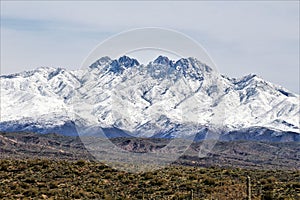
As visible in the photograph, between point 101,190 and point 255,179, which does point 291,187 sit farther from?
point 101,190

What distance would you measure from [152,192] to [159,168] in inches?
657

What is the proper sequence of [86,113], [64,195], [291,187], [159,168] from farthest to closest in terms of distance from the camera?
[159,168], [86,113], [291,187], [64,195]

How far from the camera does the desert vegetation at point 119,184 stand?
5738cm

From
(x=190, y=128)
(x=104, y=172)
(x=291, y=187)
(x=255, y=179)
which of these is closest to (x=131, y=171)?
(x=104, y=172)

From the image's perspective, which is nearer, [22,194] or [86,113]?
[22,194]

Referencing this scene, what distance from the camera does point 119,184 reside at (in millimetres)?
64938

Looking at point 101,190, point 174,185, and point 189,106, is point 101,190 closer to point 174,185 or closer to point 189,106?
point 174,185

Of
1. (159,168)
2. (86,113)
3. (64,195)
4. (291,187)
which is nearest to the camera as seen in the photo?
(64,195)

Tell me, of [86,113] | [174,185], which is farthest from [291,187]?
[86,113]

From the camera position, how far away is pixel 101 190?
198 feet

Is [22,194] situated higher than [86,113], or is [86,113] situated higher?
[86,113]

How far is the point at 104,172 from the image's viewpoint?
71.7 meters

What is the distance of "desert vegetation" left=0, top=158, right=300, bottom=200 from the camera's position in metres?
57.4

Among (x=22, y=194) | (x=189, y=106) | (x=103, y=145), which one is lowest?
(x=22, y=194)
